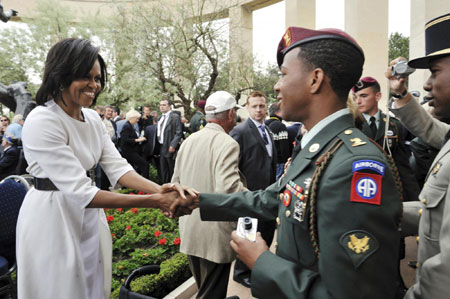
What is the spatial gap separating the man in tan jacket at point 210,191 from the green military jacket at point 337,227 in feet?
4.90

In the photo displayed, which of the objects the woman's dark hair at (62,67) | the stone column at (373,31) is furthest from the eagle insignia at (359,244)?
the stone column at (373,31)

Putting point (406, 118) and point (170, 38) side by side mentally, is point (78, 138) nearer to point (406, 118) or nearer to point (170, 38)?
point (406, 118)

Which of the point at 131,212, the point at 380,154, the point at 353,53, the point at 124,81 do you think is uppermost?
the point at 124,81

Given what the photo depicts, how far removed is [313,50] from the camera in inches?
57.3

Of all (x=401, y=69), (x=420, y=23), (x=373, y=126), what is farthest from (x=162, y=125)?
(x=420, y=23)

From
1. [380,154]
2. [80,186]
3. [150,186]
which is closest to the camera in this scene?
[380,154]

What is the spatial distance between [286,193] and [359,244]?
1.32 ft

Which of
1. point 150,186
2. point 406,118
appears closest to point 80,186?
point 150,186

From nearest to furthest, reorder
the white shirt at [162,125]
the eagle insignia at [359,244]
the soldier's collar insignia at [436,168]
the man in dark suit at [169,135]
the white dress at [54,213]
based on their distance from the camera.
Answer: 1. the eagle insignia at [359,244]
2. the soldier's collar insignia at [436,168]
3. the white dress at [54,213]
4. the man in dark suit at [169,135]
5. the white shirt at [162,125]

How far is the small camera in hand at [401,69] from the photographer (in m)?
2.35

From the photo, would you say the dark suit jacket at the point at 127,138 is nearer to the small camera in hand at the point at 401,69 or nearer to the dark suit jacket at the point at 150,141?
the dark suit jacket at the point at 150,141

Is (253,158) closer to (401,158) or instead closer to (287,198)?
(401,158)

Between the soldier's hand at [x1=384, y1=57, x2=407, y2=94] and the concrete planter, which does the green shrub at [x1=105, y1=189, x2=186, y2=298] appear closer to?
the concrete planter

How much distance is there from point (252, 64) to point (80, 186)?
1697 cm
